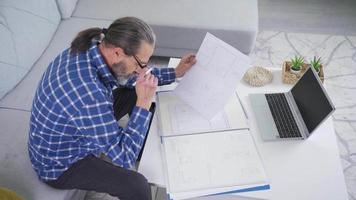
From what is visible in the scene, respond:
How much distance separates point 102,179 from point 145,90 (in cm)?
38

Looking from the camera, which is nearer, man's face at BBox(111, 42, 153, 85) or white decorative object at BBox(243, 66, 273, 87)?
man's face at BBox(111, 42, 153, 85)

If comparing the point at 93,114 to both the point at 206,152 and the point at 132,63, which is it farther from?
the point at 206,152

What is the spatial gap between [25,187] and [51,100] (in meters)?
0.42

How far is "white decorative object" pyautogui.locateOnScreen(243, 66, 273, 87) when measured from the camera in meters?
1.39

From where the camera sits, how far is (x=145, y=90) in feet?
3.61

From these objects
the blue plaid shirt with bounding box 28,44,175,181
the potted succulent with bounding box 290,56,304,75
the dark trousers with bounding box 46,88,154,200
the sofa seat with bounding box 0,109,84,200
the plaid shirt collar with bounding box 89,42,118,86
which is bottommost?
the sofa seat with bounding box 0,109,84,200

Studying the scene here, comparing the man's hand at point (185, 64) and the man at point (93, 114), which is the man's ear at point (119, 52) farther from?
the man's hand at point (185, 64)

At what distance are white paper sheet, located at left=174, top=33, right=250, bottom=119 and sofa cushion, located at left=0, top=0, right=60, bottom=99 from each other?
0.86 metres

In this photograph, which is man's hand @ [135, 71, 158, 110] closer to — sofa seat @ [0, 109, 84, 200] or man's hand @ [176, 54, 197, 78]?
man's hand @ [176, 54, 197, 78]

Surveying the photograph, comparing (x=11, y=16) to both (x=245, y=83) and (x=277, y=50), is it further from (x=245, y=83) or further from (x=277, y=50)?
(x=277, y=50)

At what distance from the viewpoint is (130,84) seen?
1.44m

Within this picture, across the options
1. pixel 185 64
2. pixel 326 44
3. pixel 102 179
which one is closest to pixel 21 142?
pixel 102 179

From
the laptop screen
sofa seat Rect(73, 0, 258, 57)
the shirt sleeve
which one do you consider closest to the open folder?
the shirt sleeve

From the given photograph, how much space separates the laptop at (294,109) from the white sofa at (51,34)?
0.82 metres
